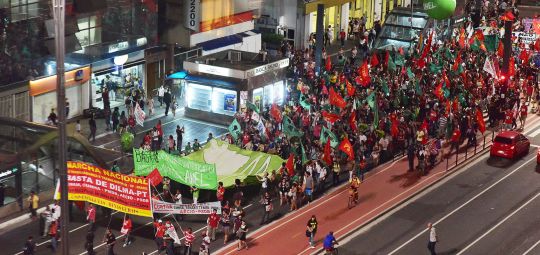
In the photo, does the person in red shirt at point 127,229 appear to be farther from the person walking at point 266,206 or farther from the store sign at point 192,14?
the store sign at point 192,14

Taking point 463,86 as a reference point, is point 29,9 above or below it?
above

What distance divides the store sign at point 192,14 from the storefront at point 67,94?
7.77 m

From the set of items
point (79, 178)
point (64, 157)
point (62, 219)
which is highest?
point (64, 157)

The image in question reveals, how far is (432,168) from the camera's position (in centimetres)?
4678

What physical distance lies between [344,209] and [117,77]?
1951cm

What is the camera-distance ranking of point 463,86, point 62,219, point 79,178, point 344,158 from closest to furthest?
point 62,219 < point 79,178 < point 344,158 < point 463,86

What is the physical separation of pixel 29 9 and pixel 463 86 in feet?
81.0

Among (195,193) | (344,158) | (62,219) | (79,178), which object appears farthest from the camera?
(344,158)

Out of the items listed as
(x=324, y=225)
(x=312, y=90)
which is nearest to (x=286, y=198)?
(x=324, y=225)

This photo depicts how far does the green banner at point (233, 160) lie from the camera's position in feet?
135

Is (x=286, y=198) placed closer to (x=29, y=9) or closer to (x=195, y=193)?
(x=195, y=193)

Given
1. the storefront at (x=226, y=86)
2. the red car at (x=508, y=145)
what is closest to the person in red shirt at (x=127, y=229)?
the storefront at (x=226, y=86)

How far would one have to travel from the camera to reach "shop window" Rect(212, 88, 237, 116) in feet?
175

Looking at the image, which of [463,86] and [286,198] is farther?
[463,86]
